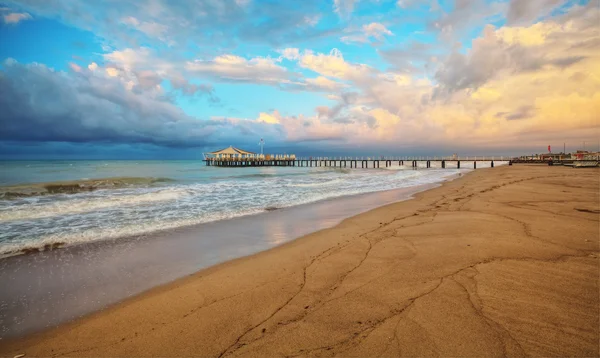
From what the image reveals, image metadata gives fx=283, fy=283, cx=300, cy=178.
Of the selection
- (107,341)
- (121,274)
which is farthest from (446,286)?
(121,274)

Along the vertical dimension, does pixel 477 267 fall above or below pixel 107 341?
above

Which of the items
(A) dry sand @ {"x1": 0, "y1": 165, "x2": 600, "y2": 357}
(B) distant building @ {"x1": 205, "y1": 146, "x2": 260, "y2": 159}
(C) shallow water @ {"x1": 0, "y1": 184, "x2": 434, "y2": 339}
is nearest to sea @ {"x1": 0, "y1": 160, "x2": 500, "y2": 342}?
(C) shallow water @ {"x1": 0, "y1": 184, "x2": 434, "y2": 339}

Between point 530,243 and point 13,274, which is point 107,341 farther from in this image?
point 530,243

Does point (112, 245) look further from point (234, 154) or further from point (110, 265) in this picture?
point (234, 154)

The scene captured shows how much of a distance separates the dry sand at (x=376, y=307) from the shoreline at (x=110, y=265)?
1.32ft

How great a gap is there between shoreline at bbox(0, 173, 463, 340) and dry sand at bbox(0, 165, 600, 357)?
0.40m

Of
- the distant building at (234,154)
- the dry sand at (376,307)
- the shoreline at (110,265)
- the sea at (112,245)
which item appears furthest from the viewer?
the distant building at (234,154)

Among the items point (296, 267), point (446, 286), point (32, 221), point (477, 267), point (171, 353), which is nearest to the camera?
point (171, 353)

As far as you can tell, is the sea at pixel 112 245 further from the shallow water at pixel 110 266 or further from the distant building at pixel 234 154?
the distant building at pixel 234 154

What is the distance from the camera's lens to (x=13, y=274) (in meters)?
5.02

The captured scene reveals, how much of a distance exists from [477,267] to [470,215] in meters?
4.27

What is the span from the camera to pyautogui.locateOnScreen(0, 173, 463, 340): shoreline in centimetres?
373

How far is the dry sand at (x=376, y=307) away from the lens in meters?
2.42

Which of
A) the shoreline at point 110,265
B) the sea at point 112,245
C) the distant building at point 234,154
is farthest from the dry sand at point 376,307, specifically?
the distant building at point 234,154
